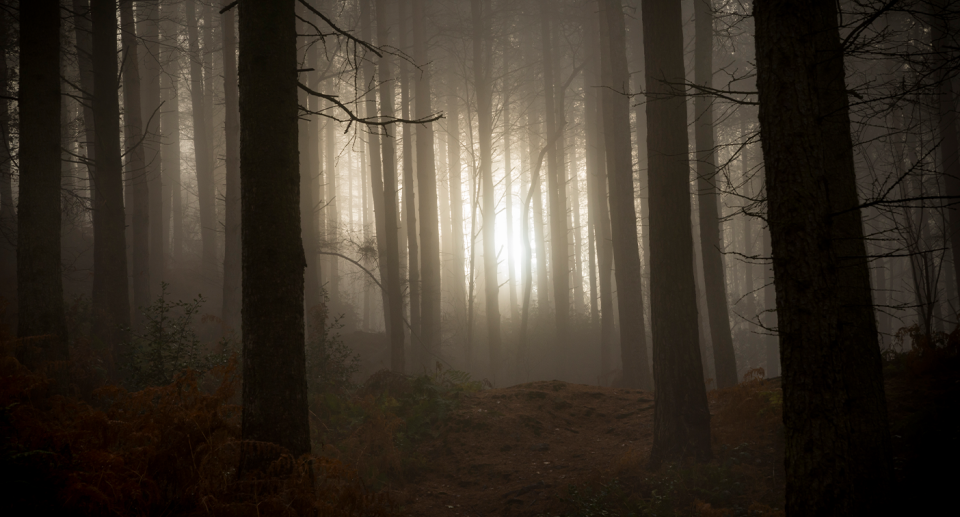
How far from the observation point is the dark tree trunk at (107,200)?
10.1m

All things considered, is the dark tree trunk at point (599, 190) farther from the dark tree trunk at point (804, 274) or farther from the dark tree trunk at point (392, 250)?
the dark tree trunk at point (804, 274)

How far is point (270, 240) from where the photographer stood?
468 cm

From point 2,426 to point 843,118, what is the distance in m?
7.44

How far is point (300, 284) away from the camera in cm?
491

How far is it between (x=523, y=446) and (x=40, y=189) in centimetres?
804

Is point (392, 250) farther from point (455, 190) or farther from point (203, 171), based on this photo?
point (455, 190)

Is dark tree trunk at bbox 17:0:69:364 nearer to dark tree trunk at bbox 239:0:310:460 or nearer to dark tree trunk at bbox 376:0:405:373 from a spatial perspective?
dark tree trunk at bbox 239:0:310:460

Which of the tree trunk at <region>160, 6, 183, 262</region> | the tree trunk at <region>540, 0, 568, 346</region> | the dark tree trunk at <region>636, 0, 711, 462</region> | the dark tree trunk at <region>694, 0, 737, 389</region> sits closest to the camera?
the dark tree trunk at <region>636, 0, 711, 462</region>

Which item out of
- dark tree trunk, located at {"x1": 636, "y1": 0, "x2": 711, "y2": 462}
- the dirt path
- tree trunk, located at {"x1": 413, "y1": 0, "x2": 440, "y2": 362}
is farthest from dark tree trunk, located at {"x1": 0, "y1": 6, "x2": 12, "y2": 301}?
dark tree trunk, located at {"x1": 636, "y1": 0, "x2": 711, "y2": 462}

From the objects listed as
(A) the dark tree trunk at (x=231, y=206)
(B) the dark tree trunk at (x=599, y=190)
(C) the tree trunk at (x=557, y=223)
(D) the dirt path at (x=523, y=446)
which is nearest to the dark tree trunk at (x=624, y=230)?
(D) the dirt path at (x=523, y=446)

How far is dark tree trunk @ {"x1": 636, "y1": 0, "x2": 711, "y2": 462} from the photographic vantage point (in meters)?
6.65

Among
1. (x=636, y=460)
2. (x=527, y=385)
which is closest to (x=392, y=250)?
(x=527, y=385)

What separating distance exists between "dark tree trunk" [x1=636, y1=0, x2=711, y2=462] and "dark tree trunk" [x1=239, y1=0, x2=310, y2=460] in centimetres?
453

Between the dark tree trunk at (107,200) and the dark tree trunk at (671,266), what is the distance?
1002 centimetres
